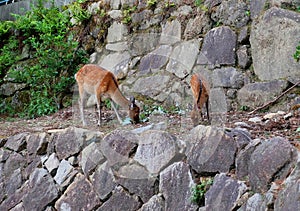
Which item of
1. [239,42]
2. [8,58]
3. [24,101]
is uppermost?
[239,42]

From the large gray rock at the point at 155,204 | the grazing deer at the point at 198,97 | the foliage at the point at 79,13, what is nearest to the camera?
the large gray rock at the point at 155,204

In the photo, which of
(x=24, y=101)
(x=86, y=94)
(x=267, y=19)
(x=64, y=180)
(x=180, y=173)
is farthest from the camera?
(x=24, y=101)

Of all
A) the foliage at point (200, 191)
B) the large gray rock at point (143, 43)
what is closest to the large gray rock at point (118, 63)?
the large gray rock at point (143, 43)

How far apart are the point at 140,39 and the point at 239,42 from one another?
1949 mm

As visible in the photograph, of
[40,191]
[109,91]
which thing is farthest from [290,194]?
[40,191]

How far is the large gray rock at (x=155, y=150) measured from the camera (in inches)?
176

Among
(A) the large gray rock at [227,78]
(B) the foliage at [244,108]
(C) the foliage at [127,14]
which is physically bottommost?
(B) the foliage at [244,108]

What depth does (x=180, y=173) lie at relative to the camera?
14.0 ft

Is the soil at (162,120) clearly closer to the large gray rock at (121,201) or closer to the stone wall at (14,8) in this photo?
the large gray rock at (121,201)

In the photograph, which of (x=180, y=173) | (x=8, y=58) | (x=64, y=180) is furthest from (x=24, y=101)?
(x=180, y=173)

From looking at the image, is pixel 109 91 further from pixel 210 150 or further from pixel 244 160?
pixel 244 160

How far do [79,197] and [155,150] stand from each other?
126 cm

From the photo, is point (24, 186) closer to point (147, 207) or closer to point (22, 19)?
point (147, 207)

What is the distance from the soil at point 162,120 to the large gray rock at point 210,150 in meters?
0.27
